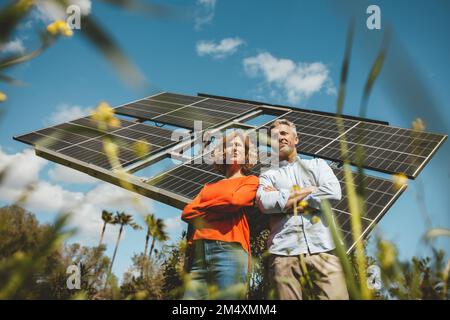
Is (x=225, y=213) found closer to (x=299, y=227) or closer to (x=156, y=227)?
(x=299, y=227)

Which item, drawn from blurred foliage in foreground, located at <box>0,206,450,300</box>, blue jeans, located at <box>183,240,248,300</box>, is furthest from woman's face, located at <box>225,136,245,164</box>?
blurred foliage in foreground, located at <box>0,206,450,300</box>

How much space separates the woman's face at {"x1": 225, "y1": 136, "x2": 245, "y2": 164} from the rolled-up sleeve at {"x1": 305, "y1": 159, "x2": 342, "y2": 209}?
0.78m

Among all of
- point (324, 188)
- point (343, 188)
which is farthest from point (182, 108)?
point (324, 188)

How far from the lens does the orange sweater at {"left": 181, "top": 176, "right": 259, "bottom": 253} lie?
2.69 m

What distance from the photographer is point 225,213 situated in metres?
2.81

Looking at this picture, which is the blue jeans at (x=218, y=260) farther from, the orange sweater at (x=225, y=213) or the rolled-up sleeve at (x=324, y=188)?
the rolled-up sleeve at (x=324, y=188)

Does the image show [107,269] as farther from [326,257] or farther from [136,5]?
[326,257]

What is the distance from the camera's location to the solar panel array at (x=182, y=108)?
745 cm

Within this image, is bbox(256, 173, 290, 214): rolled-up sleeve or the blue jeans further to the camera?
bbox(256, 173, 290, 214): rolled-up sleeve

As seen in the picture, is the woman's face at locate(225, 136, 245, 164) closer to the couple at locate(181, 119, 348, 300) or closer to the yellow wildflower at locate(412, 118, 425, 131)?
the couple at locate(181, 119, 348, 300)

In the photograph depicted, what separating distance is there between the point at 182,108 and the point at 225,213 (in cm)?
502

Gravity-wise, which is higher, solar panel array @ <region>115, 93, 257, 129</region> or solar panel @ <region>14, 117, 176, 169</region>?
solar panel array @ <region>115, 93, 257, 129</region>

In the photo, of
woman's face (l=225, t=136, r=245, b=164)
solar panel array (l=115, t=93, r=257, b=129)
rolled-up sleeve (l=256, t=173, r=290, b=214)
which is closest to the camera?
rolled-up sleeve (l=256, t=173, r=290, b=214)

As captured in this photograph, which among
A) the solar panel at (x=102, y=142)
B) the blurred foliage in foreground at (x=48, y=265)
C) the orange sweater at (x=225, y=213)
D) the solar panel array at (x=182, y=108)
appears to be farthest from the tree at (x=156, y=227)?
the solar panel array at (x=182, y=108)
